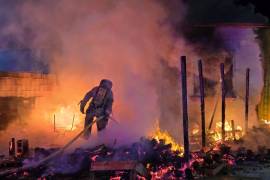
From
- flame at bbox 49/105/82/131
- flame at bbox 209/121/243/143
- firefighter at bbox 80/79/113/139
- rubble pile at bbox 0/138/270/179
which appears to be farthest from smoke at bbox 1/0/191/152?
rubble pile at bbox 0/138/270/179

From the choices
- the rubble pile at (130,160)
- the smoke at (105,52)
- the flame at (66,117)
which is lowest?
the rubble pile at (130,160)

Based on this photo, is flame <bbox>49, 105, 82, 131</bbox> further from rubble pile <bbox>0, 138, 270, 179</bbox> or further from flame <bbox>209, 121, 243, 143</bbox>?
flame <bbox>209, 121, 243, 143</bbox>

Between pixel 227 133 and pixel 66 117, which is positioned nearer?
pixel 66 117

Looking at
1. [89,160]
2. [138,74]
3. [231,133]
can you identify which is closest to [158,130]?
[138,74]

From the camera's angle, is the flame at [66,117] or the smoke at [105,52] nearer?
the smoke at [105,52]

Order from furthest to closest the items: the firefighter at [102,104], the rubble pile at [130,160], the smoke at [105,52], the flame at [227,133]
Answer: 1. the flame at [227,133]
2. the smoke at [105,52]
3. the firefighter at [102,104]
4. the rubble pile at [130,160]

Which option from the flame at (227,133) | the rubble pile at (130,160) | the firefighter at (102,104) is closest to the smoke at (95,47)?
the flame at (227,133)

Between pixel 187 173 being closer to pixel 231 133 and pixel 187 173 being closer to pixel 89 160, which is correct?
pixel 89 160

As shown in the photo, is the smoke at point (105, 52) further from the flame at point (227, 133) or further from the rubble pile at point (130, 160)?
the rubble pile at point (130, 160)

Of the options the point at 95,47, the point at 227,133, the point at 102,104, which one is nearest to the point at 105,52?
the point at 95,47

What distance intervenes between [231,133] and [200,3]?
5.87m

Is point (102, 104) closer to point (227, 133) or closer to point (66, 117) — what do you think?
point (66, 117)

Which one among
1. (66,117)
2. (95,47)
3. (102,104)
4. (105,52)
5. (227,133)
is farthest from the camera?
(227,133)

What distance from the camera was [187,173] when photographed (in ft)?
33.4
